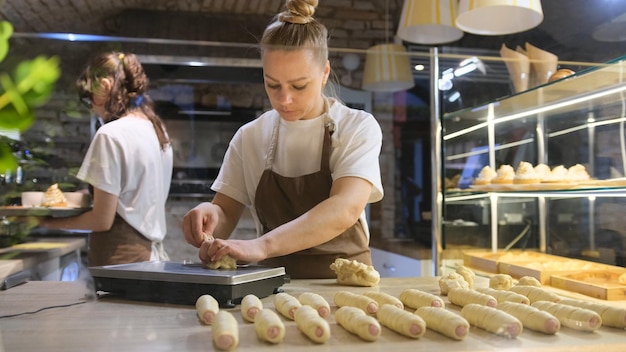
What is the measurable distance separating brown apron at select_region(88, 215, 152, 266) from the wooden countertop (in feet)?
0.60

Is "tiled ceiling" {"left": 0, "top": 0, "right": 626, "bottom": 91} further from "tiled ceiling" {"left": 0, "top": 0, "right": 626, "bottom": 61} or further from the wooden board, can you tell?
the wooden board

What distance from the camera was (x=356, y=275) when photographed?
1309 mm

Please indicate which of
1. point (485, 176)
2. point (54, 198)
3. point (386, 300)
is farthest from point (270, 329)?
point (485, 176)

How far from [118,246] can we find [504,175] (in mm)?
1305

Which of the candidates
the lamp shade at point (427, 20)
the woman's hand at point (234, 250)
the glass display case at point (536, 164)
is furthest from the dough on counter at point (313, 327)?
the lamp shade at point (427, 20)

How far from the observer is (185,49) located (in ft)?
4.47

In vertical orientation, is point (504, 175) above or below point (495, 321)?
above

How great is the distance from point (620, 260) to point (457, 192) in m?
0.57

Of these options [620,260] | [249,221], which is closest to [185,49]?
[249,221]

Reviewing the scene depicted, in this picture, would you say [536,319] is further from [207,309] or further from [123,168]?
[123,168]

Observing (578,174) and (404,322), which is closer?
(404,322)

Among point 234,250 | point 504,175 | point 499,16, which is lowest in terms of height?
point 234,250

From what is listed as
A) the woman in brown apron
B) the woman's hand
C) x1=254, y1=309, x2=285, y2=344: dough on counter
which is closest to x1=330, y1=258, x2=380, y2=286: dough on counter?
the woman in brown apron

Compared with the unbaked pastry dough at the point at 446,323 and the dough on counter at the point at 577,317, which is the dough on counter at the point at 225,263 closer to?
the unbaked pastry dough at the point at 446,323
